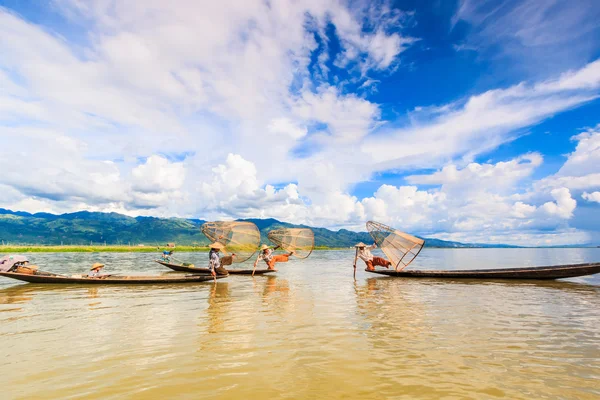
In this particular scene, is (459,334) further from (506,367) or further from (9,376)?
(9,376)

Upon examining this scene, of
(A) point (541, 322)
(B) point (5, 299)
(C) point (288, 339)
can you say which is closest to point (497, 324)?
(A) point (541, 322)

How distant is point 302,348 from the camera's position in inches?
310

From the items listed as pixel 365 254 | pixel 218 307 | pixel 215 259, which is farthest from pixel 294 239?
pixel 218 307

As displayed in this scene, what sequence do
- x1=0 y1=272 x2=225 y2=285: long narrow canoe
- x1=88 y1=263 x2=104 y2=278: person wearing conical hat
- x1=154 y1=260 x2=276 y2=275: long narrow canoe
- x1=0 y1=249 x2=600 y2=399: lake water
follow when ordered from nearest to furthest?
x1=0 y1=249 x2=600 y2=399: lake water
x1=0 y1=272 x2=225 y2=285: long narrow canoe
x1=88 y1=263 x2=104 y2=278: person wearing conical hat
x1=154 y1=260 x2=276 y2=275: long narrow canoe

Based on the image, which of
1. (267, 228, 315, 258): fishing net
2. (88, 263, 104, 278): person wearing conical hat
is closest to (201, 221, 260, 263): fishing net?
(267, 228, 315, 258): fishing net

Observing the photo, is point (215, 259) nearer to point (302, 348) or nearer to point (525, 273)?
point (302, 348)

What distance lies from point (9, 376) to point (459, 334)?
1061cm

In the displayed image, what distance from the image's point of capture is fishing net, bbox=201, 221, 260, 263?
24156 mm

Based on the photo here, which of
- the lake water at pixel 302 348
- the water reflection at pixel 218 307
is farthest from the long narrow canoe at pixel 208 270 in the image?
the lake water at pixel 302 348

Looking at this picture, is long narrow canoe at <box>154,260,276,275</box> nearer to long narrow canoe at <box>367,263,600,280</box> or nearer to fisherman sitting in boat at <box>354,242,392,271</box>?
fisherman sitting in boat at <box>354,242,392,271</box>

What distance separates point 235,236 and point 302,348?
57.5ft

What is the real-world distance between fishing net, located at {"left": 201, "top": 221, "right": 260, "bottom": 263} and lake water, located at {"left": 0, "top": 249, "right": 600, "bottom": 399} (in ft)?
30.9

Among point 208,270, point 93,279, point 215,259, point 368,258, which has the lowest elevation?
point 93,279

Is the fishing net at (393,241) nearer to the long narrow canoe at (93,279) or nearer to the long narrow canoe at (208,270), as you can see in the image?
the long narrow canoe at (208,270)
